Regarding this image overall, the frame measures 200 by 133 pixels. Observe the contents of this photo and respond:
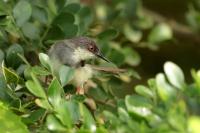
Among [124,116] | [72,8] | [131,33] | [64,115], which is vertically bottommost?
[64,115]

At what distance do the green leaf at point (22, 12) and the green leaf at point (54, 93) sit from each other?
2.09ft

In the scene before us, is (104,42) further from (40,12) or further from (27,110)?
(27,110)

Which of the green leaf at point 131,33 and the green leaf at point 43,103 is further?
the green leaf at point 131,33

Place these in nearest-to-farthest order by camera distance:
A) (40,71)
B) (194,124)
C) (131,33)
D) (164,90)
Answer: (194,124) < (164,90) < (40,71) < (131,33)

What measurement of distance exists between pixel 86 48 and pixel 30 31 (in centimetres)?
22

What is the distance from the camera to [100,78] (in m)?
2.64

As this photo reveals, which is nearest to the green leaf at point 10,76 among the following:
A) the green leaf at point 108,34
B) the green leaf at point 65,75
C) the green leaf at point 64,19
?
the green leaf at point 65,75

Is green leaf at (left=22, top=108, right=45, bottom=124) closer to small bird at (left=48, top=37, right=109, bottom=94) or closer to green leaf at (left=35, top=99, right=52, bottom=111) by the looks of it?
green leaf at (left=35, top=99, right=52, bottom=111)

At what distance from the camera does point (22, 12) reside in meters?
2.52

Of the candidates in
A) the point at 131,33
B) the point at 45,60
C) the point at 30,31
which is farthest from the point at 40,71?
the point at 131,33

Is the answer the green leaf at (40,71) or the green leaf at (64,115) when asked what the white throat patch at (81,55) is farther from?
the green leaf at (64,115)

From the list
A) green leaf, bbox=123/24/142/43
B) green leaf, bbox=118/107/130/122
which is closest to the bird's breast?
green leaf, bbox=118/107/130/122

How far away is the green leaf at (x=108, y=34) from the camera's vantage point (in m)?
2.78

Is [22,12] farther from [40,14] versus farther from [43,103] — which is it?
[43,103]
